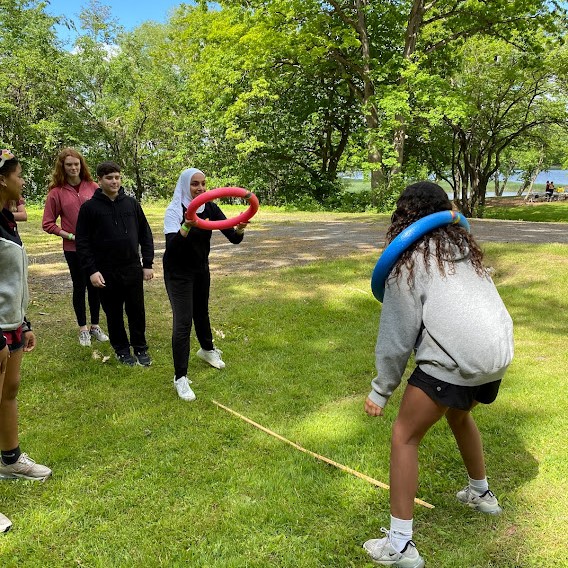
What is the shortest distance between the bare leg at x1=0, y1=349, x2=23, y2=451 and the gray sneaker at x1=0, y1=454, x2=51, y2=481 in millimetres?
122

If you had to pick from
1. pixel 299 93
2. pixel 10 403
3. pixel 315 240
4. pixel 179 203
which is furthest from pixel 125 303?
pixel 299 93

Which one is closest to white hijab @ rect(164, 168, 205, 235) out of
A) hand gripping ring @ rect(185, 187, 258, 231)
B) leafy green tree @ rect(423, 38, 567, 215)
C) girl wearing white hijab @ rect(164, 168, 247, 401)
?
girl wearing white hijab @ rect(164, 168, 247, 401)

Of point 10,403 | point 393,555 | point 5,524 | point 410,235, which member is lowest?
point 5,524

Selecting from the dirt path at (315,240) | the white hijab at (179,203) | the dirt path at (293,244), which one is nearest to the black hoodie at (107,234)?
the white hijab at (179,203)

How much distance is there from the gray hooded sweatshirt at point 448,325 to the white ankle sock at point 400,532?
73cm

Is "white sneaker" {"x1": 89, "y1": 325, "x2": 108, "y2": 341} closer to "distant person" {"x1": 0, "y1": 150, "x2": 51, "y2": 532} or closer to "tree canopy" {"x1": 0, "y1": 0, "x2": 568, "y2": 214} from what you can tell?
"distant person" {"x1": 0, "y1": 150, "x2": 51, "y2": 532}

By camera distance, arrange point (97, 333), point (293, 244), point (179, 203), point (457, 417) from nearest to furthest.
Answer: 1. point (457, 417)
2. point (179, 203)
3. point (97, 333)
4. point (293, 244)

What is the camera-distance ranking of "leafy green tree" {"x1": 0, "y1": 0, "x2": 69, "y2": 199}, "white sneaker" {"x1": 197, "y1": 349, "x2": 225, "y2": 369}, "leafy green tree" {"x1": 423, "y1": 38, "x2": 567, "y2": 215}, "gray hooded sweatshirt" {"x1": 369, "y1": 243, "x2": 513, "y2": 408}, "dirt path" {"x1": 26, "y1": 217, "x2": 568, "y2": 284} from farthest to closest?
"leafy green tree" {"x1": 0, "y1": 0, "x2": 69, "y2": 199}, "leafy green tree" {"x1": 423, "y1": 38, "x2": 567, "y2": 215}, "dirt path" {"x1": 26, "y1": 217, "x2": 568, "y2": 284}, "white sneaker" {"x1": 197, "y1": 349, "x2": 225, "y2": 369}, "gray hooded sweatshirt" {"x1": 369, "y1": 243, "x2": 513, "y2": 408}

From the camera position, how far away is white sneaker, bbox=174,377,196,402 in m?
4.44

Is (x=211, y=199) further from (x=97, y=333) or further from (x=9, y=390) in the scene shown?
(x=97, y=333)

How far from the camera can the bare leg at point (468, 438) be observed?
2602 millimetres

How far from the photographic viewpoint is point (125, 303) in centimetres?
510

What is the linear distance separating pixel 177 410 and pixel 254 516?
1.55 m

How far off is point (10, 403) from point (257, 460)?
1.60 metres
